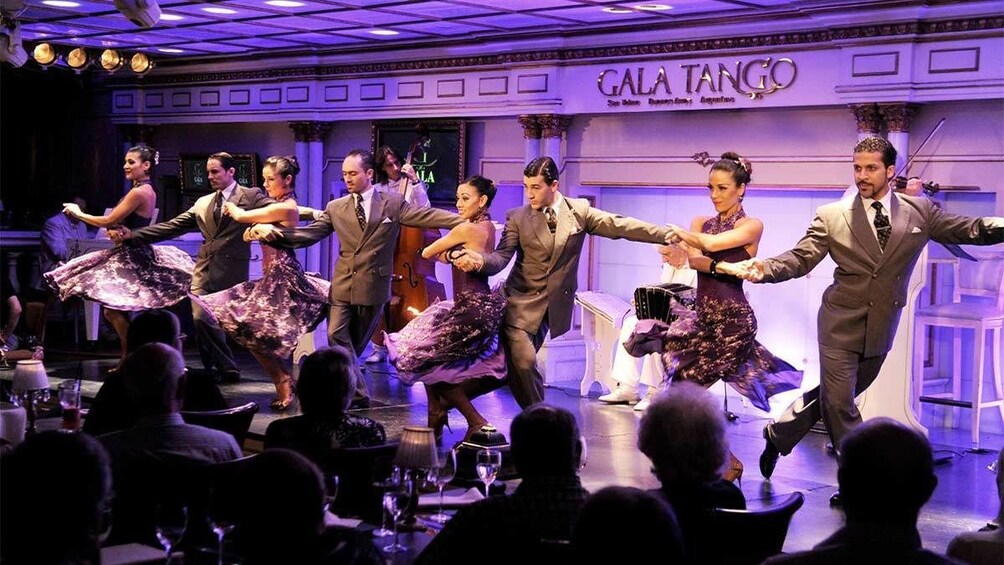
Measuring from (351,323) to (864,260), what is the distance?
319 cm

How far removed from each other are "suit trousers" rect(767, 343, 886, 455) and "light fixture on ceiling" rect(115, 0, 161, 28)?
3884 millimetres

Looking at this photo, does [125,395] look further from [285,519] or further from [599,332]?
[599,332]

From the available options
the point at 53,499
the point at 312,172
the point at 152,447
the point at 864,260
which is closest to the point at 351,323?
the point at 864,260

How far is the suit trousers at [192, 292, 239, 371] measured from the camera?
8625 millimetres

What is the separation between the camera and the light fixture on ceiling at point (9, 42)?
30.4 ft

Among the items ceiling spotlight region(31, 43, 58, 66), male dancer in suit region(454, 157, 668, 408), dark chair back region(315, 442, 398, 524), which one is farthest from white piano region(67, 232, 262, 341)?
dark chair back region(315, 442, 398, 524)

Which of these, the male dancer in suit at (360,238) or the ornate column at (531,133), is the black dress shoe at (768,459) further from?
the ornate column at (531,133)

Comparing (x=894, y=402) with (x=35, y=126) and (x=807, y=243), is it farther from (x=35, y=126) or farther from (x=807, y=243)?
(x=35, y=126)

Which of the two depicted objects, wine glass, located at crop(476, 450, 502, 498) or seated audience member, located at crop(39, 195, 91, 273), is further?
seated audience member, located at crop(39, 195, 91, 273)

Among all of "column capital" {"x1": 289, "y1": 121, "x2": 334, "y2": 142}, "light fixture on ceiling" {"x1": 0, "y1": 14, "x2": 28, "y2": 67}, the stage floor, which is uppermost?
"light fixture on ceiling" {"x1": 0, "y1": 14, "x2": 28, "y2": 67}

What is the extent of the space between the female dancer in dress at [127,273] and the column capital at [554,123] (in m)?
3.28

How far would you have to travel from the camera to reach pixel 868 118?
853 cm

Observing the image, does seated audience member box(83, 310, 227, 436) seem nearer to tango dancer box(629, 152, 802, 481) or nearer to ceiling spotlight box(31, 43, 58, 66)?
tango dancer box(629, 152, 802, 481)

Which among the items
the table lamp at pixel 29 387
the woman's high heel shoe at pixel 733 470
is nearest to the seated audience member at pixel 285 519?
the table lamp at pixel 29 387
